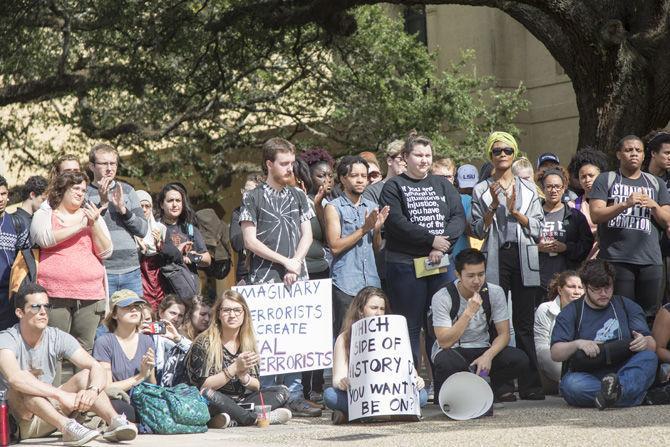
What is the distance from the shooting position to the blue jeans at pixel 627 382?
9.22 metres

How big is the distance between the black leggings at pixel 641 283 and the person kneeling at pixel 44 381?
3997mm

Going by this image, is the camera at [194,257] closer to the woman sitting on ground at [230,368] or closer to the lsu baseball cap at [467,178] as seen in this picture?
the woman sitting on ground at [230,368]

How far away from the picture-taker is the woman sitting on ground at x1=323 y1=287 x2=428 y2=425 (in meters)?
9.04

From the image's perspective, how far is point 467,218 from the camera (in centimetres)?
1114

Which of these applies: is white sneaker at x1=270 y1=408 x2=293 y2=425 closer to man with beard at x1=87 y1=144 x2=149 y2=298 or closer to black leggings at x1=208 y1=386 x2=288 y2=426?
black leggings at x1=208 y1=386 x2=288 y2=426

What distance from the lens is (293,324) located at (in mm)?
9938

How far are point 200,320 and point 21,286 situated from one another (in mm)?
1942

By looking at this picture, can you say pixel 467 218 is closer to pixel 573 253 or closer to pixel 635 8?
pixel 573 253

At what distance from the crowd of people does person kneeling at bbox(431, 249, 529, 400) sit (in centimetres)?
1

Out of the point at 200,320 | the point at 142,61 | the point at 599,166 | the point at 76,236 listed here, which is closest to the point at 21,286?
the point at 76,236

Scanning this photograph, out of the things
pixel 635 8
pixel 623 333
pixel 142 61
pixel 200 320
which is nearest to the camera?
pixel 623 333

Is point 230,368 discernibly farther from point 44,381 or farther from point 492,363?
point 492,363

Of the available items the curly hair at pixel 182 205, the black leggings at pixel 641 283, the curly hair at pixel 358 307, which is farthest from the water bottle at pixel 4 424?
the black leggings at pixel 641 283

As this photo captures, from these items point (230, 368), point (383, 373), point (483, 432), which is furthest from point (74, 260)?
point (483, 432)
